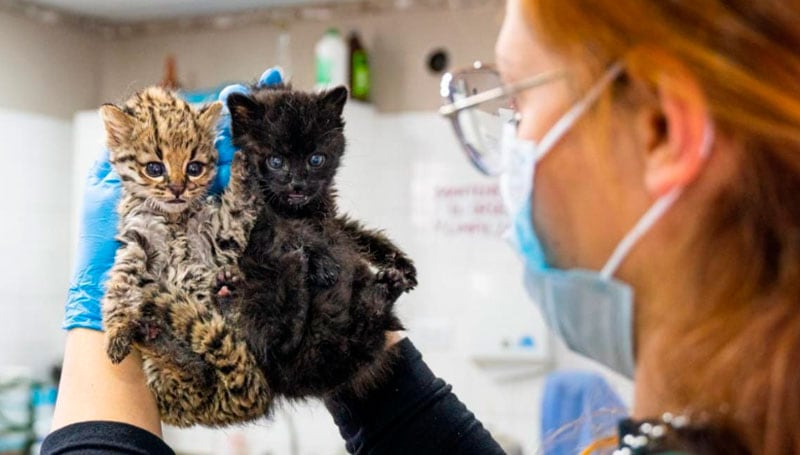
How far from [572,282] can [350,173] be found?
2.29m

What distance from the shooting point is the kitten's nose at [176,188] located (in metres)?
1.04

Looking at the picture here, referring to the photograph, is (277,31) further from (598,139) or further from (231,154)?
(598,139)

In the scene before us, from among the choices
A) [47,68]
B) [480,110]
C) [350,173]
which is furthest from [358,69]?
[480,110]

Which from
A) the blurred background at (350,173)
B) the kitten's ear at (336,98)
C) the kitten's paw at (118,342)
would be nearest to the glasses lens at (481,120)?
the kitten's ear at (336,98)

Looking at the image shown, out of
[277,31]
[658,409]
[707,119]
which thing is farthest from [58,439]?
[277,31]

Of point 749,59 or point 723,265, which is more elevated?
point 749,59

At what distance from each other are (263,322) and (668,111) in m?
0.51

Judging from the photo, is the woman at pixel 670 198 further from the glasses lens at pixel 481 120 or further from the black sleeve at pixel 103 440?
the black sleeve at pixel 103 440

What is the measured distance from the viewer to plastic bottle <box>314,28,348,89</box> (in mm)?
3357

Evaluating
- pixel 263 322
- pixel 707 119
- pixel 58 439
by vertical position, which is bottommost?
pixel 58 439

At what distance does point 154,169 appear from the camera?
1068mm

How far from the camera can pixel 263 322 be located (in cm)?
101

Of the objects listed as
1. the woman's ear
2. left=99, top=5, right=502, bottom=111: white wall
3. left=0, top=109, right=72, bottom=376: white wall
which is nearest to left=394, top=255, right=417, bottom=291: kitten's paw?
the woman's ear

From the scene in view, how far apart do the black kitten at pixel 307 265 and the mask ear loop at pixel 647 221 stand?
35 centimetres
